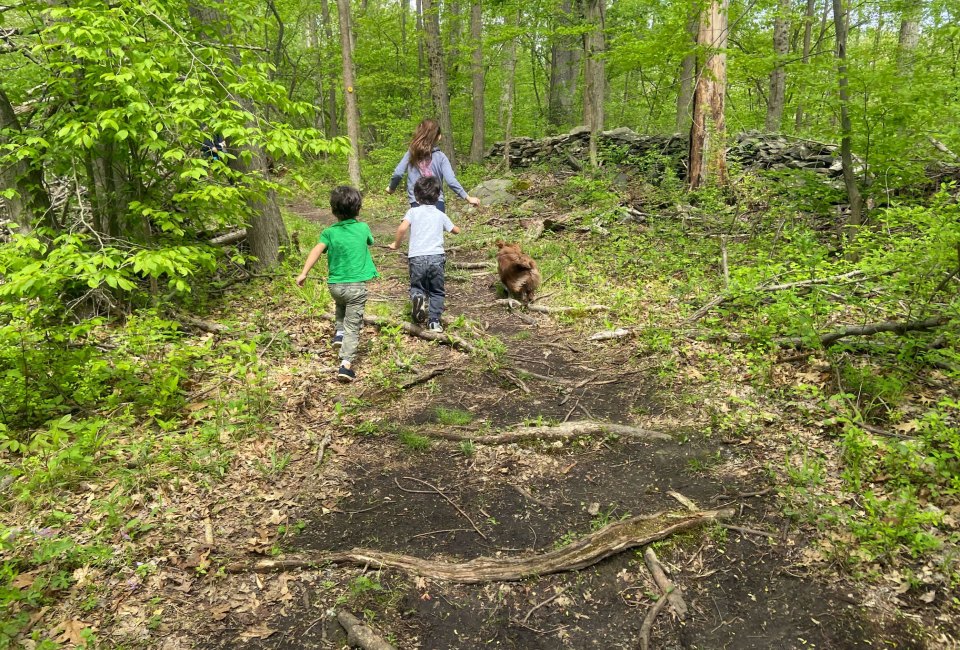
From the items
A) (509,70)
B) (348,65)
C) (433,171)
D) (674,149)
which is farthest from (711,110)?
(348,65)

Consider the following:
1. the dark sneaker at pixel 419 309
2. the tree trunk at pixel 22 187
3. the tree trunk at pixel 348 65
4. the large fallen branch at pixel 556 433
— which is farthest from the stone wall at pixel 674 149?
the tree trunk at pixel 22 187

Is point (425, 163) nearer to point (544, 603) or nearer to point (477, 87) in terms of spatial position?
point (544, 603)

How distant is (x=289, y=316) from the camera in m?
6.32

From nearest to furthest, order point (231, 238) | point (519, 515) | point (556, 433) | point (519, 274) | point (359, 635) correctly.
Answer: point (359, 635)
point (519, 515)
point (556, 433)
point (519, 274)
point (231, 238)

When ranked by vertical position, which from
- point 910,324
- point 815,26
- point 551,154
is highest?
point 815,26

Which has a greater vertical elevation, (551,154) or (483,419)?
(551,154)

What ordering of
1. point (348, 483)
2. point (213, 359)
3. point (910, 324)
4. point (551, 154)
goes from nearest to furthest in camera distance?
point (348, 483) < point (910, 324) < point (213, 359) < point (551, 154)

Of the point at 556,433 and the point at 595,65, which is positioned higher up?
the point at 595,65

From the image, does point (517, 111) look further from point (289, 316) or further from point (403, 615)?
point (403, 615)

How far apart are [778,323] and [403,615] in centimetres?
452

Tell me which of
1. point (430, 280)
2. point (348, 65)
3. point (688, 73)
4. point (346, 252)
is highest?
point (348, 65)

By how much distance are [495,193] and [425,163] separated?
6720 millimetres

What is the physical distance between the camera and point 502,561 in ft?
9.73

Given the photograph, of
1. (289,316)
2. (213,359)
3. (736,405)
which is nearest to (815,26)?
(736,405)
